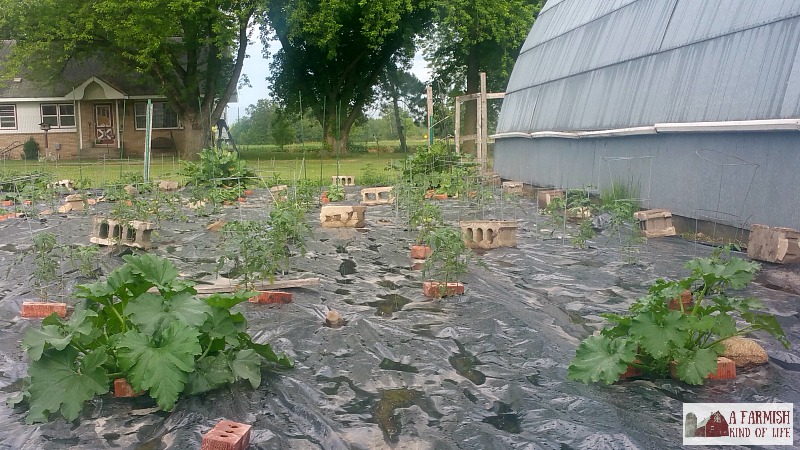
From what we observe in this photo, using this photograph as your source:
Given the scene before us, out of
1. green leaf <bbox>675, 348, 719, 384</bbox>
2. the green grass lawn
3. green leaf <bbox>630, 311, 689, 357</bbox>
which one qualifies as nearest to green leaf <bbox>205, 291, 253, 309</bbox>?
green leaf <bbox>630, 311, 689, 357</bbox>

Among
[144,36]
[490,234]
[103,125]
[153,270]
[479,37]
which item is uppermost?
[479,37]

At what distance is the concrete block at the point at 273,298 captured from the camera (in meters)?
5.80

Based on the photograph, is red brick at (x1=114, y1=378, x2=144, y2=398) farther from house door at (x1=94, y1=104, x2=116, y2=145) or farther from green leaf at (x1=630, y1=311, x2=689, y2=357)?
house door at (x1=94, y1=104, x2=116, y2=145)

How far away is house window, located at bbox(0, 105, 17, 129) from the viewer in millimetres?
31781

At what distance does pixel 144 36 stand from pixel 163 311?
915 inches

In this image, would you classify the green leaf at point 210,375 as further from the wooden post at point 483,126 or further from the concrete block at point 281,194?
the wooden post at point 483,126

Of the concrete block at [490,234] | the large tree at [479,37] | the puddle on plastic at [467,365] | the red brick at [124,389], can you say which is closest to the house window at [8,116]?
the large tree at [479,37]

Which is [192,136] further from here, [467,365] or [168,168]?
[467,365]

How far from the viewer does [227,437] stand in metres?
3.26

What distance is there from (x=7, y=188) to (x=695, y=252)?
12.9 m

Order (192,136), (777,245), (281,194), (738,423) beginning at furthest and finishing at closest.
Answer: (192,136)
(281,194)
(777,245)
(738,423)

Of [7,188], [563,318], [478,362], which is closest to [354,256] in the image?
[563,318]

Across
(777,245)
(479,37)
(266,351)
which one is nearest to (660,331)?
(266,351)

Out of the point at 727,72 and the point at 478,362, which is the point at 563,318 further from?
the point at 727,72
